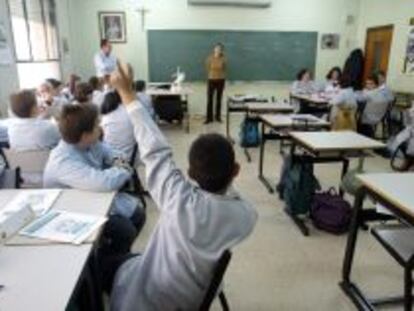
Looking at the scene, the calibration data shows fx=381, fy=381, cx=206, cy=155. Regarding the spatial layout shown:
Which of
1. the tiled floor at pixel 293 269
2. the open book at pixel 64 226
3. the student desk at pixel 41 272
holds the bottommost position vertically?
the tiled floor at pixel 293 269

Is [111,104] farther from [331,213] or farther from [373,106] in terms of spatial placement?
[373,106]

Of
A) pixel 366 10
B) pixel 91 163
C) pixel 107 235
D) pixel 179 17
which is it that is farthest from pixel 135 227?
pixel 366 10

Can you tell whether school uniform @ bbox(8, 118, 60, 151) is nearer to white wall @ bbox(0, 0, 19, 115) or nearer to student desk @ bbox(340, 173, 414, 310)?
white wall @ bbox(0, 0, 19, 115)

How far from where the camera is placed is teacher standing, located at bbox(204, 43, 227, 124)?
26.2ft

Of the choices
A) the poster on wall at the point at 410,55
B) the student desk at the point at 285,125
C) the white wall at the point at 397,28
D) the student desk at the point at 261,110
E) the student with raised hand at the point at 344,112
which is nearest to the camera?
the student desk at the point at 285,125

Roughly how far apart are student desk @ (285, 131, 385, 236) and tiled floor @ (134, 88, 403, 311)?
0.22 m

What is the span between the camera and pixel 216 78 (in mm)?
8109

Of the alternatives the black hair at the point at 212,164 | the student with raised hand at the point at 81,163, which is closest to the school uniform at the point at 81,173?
the student with raised hand at the point at 81,163

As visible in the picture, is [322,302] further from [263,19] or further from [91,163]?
[263,19]

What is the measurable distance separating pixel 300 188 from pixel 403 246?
56.3 inches

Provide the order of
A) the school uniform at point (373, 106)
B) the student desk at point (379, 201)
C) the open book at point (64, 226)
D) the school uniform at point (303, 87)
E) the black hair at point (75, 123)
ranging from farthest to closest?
the school uniform at point (303, 87)
the school uniform at point (373, 106)
the black hair at point (75, 123)
the student desk at point (379, 201)
the open book at point (64, 226)

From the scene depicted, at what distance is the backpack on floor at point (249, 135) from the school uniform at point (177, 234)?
458 centimetres

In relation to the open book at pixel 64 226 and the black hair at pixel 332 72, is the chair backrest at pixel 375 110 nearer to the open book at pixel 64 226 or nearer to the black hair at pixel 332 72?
the black hair at pixel 332 72

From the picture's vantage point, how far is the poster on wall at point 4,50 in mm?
4641
